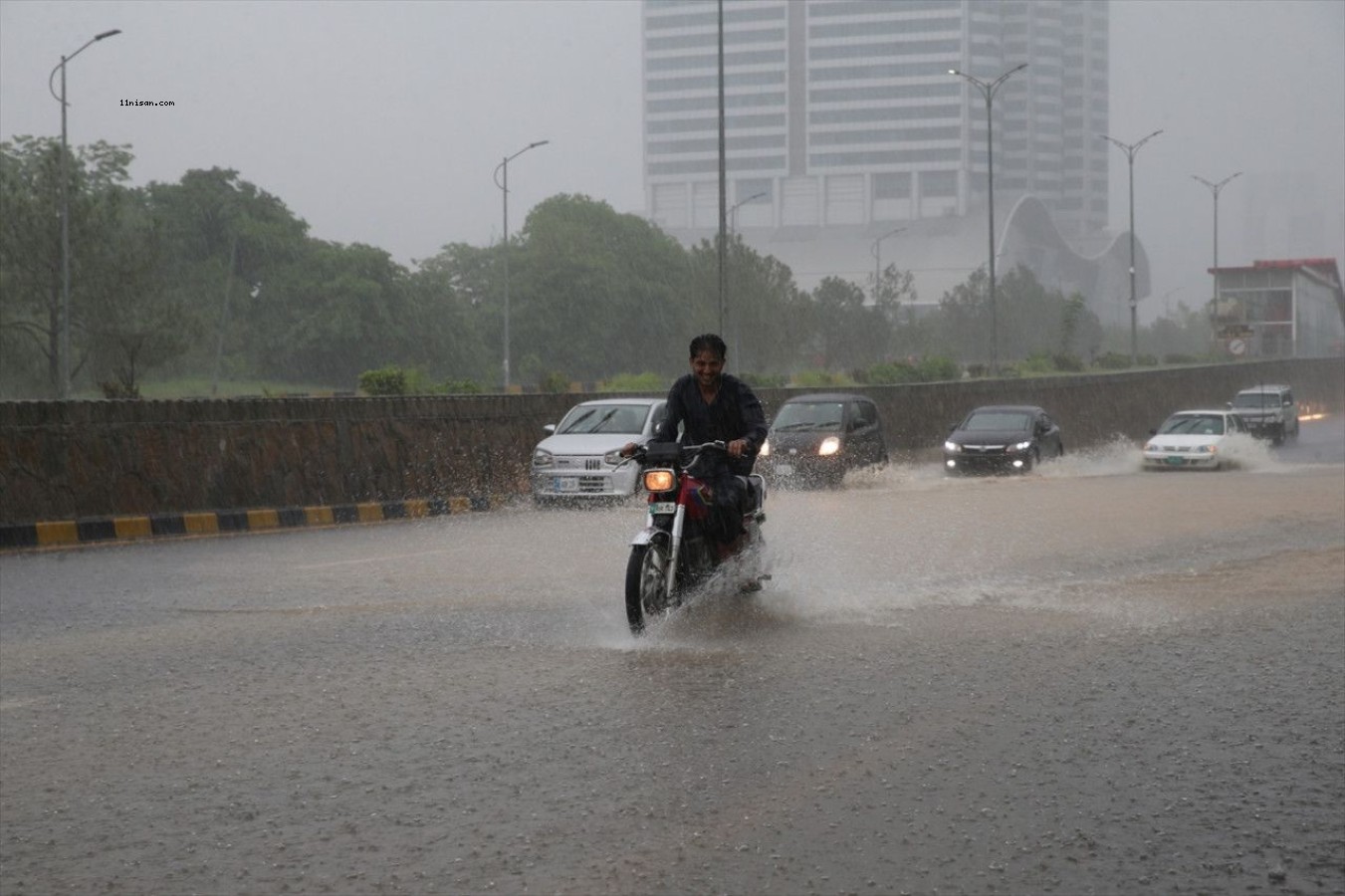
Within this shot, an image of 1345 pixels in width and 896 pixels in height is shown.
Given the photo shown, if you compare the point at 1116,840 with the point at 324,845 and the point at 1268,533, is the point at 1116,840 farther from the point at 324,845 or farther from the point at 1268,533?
the point at 1268,533

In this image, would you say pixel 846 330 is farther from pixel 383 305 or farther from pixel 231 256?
pixel 231 256

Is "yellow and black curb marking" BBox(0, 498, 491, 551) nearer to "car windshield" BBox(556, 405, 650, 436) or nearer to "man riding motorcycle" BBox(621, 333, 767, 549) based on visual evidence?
"car windshield" BBox(556, 405, 650, 436)

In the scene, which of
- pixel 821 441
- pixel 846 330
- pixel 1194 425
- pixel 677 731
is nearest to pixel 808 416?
pixel 821 441

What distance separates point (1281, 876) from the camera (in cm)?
496

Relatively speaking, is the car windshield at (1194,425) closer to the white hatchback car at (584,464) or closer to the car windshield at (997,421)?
the car windshield at (997,421)

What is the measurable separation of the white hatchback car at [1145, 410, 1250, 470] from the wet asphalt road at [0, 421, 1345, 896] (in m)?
19.4

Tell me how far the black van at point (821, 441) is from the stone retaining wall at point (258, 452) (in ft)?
11.7

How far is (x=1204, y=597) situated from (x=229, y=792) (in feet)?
26.6

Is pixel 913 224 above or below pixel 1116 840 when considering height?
above

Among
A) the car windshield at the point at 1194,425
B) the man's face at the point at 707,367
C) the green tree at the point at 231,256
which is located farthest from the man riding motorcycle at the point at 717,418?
the green tree at the point at 231,256

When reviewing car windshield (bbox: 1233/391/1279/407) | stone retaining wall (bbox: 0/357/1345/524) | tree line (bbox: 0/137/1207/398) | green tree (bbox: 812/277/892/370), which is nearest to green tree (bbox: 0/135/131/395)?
tree line (bbox: 0/137/1207/398)

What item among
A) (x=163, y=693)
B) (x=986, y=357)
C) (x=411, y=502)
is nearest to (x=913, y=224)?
(x=986, y=357)

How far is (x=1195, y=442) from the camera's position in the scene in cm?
3344

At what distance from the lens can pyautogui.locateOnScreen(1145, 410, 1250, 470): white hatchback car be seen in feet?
109
